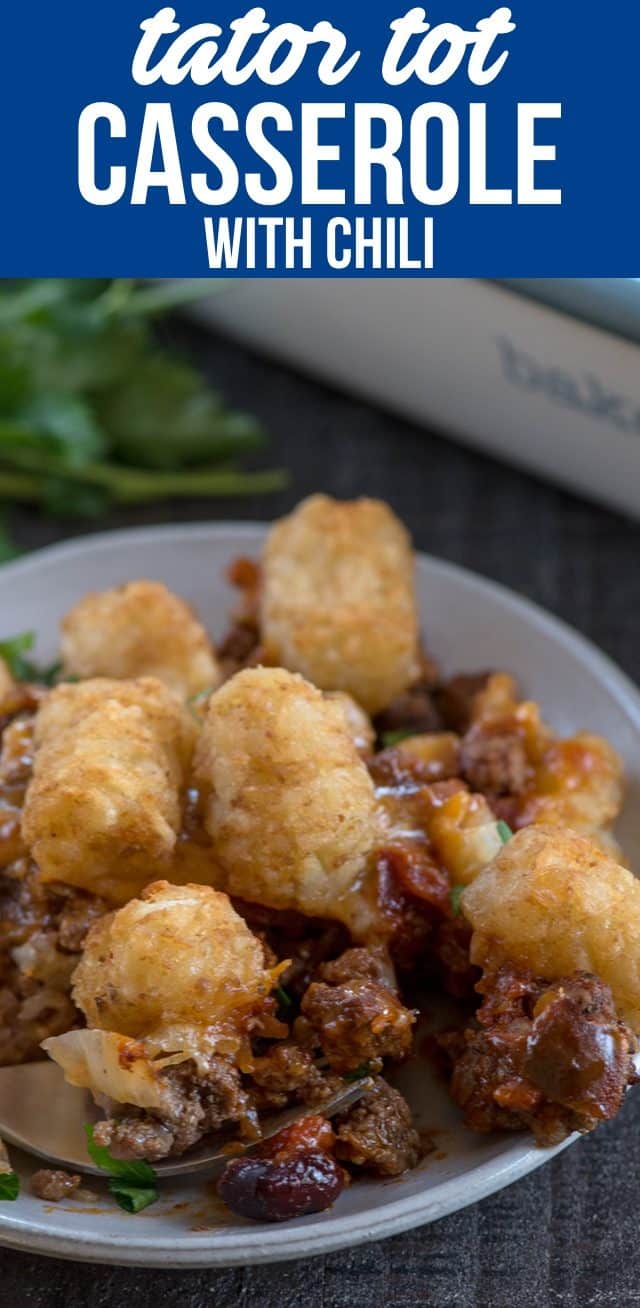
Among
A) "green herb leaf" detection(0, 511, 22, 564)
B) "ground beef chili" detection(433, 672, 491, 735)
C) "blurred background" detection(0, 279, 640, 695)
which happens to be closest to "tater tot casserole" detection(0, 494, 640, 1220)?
"ground beef chili" detection(433, 672, 491, 735)

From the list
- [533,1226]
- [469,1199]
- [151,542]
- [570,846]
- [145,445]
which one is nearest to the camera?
[469,1199]

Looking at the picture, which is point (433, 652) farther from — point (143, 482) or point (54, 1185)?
point (54, 1185)

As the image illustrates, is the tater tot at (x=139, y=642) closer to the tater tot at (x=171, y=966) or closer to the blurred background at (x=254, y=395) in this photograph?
the tater tot at (x=171, y=966)

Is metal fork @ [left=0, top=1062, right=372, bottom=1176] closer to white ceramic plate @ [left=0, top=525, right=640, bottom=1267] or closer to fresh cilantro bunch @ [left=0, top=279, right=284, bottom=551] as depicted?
white ceramic plate @ [left=0, top=525, right=640, bottom=1267]

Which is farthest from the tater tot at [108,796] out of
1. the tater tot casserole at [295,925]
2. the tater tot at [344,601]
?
the tater tot at [344,601]

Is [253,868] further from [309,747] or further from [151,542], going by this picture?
[151,542]

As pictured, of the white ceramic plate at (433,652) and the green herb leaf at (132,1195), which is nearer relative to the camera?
the white ceramic plate at (433,652)

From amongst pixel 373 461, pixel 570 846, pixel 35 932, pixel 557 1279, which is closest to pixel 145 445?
pixel 373 461
